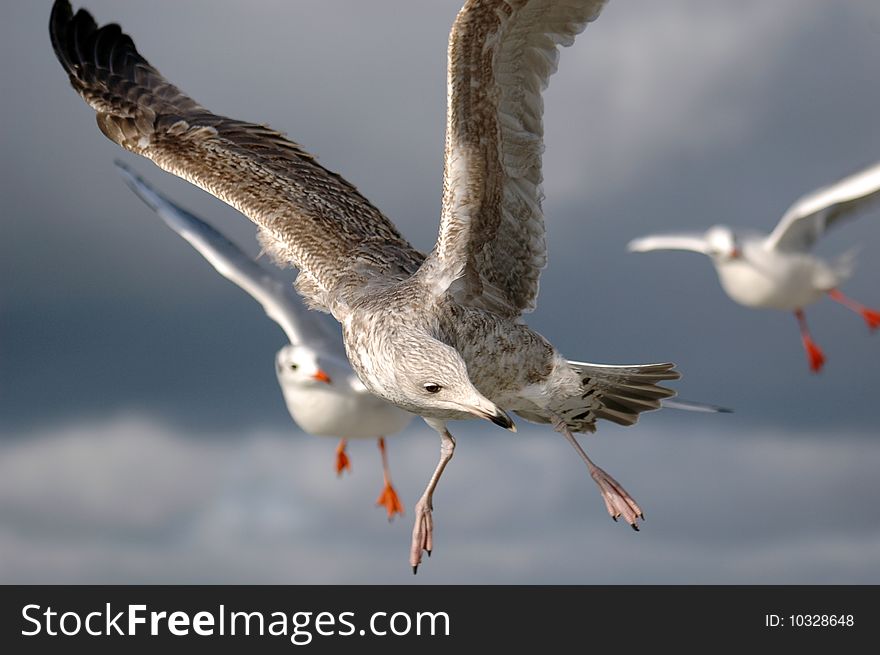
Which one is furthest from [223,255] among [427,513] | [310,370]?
[427,513]

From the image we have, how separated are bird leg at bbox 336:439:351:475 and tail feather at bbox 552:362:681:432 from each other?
6.51 metres

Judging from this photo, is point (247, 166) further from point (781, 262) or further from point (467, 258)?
point (781, 262)

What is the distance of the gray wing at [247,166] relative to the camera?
8883 mm

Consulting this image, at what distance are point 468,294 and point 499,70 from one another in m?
1.31

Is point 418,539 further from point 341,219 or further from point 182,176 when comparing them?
point 182,176

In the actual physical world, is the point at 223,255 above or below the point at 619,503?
above

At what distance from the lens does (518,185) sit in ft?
25.2

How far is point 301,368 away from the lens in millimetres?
14336

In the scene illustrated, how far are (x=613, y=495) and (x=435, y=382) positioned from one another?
1.87 meters

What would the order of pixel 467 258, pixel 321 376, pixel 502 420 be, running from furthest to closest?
1. pixel 321 376
2. pixel 467 258
3. pixel 502 420

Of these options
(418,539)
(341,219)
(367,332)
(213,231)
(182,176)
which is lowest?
(418,539)

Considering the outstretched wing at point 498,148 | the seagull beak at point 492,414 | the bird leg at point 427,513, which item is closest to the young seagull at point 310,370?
the bird leg at point 427,513

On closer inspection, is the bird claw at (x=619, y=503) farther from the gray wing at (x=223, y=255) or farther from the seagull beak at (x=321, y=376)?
the seagull beak at (x=321, y=376)

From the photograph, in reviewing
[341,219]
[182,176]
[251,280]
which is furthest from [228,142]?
[251,280]
